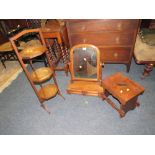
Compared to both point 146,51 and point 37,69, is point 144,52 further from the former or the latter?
point 37,69

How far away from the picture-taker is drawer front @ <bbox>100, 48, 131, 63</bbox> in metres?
2.93

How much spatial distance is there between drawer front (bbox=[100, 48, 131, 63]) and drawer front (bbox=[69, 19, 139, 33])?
1.48 ft

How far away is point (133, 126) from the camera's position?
2225 mm

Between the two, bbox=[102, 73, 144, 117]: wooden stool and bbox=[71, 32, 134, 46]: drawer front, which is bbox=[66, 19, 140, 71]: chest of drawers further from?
bbox=[102, 73, 144, 117]: wooden stool

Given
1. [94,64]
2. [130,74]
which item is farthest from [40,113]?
[130,74]

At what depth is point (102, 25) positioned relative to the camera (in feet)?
8.70

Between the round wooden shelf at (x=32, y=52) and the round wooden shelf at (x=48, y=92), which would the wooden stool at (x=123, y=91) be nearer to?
the round wooden shelf at (x=48, y=92)

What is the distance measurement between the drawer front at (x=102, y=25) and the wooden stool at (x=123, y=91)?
918 mm

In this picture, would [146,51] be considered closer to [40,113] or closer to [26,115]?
[40,113]

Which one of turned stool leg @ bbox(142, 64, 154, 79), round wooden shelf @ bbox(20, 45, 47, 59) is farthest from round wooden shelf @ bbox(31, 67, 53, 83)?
turned stool leg @ bbox(142, 64, 154, 79)

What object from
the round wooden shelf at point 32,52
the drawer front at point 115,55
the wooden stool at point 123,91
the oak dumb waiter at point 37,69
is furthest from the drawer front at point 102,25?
the round wooden shelf at point 32,52

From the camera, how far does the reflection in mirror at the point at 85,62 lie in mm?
2561

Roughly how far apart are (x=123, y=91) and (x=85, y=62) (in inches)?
35.2
